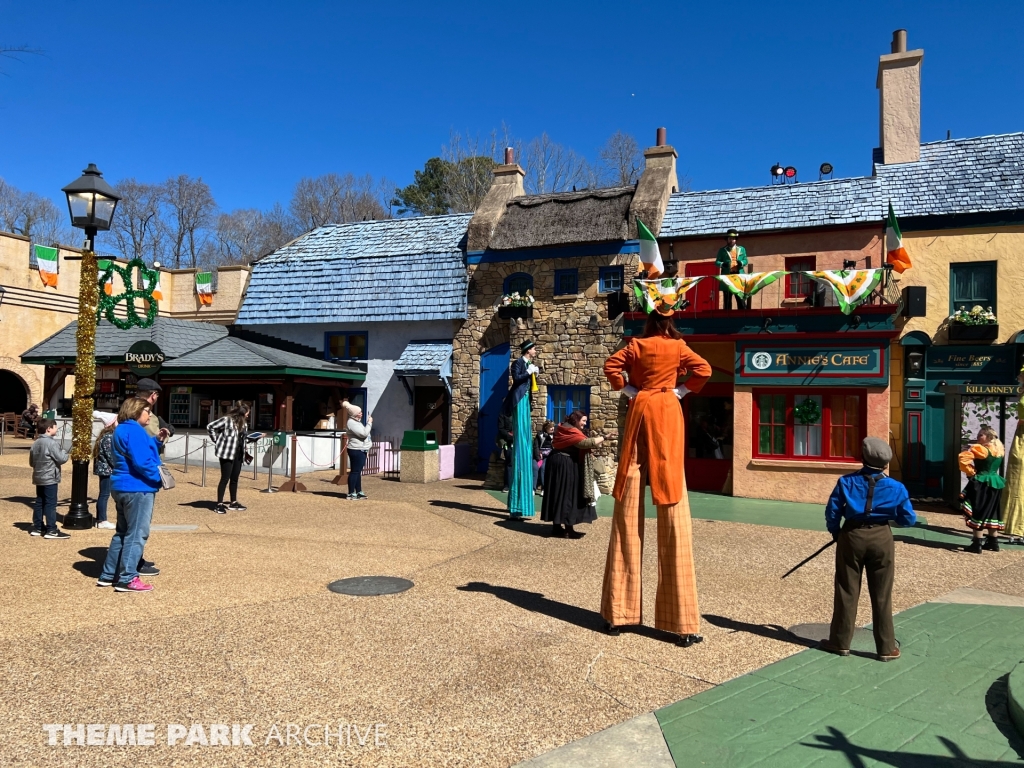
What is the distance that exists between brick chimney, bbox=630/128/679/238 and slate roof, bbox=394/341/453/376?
214 inches

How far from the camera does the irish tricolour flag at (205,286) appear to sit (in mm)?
24391

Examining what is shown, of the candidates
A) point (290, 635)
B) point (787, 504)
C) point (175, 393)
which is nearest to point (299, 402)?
point (175, 393)

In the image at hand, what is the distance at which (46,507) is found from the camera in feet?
28.5

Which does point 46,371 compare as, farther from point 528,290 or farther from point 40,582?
point 40,582

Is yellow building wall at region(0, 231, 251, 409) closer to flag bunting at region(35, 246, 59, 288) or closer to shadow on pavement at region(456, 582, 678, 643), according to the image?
flag bunting at region(35, 246, 59, 288)

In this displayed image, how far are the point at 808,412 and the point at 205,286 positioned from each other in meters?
18.9

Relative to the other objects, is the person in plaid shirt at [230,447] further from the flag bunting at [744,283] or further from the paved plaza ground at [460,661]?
the flag bunting at [744,283]

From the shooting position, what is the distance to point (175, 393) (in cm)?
2023

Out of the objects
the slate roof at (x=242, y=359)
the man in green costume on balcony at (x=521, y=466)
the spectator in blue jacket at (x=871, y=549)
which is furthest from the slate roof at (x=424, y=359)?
the spectator in blue jacket at (x=871, y=549)

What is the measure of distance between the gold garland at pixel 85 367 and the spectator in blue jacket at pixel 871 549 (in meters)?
8.50

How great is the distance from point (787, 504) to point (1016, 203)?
755cm

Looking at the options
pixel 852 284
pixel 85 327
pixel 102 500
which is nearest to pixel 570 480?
pixel 102 500

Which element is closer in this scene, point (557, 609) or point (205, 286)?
point (557, 609)

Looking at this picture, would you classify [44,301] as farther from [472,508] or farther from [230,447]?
[472,508]
